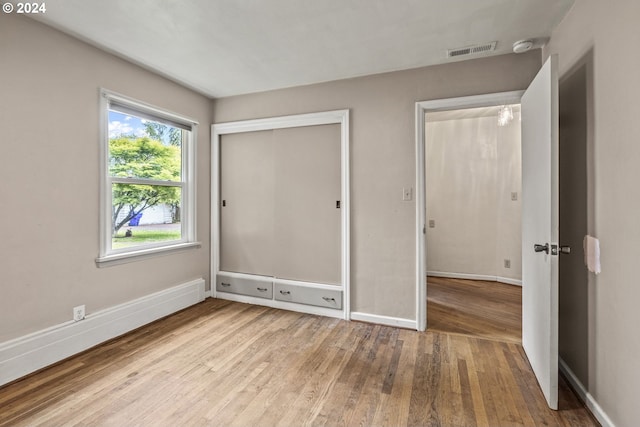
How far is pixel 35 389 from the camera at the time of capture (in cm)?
193

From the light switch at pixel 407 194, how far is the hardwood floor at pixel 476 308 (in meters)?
1.26

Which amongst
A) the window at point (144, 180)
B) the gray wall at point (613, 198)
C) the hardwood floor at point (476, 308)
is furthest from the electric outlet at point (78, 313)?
the gray wall at point (613, 198)

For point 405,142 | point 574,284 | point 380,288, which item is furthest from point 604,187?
point 380,288

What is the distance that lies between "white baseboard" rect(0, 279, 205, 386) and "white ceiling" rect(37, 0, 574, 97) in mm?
2234

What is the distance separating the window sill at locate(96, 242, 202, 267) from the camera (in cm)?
260

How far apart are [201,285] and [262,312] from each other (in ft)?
2.85

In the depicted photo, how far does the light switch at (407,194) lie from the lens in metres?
2.89

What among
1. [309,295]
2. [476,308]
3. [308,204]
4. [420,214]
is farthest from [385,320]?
[308,204]

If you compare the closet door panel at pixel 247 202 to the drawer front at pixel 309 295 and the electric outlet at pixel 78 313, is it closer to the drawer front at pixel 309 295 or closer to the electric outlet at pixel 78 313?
the drawer front at pixel 309 295

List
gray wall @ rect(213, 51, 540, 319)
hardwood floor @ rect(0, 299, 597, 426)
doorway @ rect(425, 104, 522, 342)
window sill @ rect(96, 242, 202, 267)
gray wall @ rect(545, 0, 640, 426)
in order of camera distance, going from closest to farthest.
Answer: gray wall @ rect(545, 0, 640, 426), hardwood floor @ rect(0, 299, 597, 426), window sill @ rect(96, 242, 202, 267), gray wall @ rect(213, 51, 540, 319), doorway @ rect(425, 104, 522, 342)

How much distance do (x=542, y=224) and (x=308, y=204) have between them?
6.98 feet

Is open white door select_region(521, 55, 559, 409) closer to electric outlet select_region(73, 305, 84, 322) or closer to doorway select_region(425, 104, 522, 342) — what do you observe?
doorway select_region(425, 104, 522, 342)

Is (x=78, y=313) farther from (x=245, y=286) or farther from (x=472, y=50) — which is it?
(x=472, y=50)

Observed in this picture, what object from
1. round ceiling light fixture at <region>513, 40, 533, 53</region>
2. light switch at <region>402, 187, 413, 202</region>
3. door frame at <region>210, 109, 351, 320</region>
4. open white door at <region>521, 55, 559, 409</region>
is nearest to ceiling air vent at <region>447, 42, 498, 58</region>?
round ceiling light fixture at <region>513, 40, 533, 53</region>
